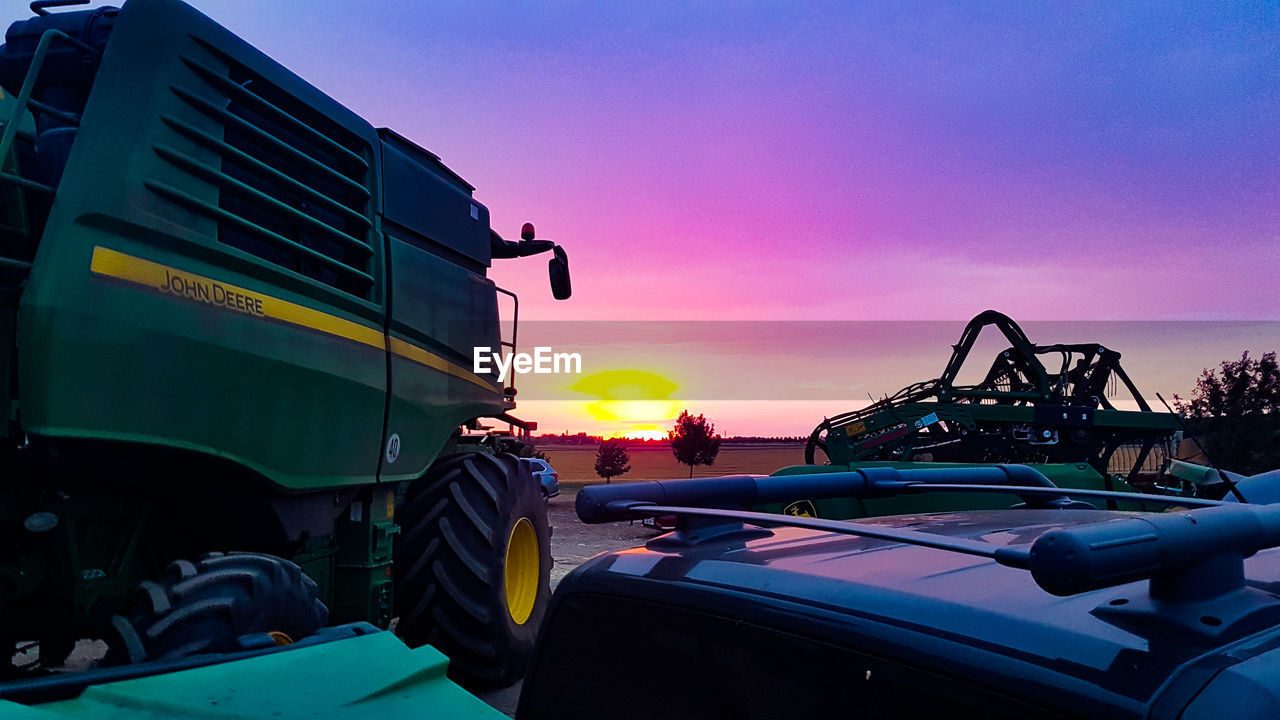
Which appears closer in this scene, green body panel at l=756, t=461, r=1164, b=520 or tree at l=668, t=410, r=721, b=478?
green body panel at l=756, t=461, r=1164, b=520

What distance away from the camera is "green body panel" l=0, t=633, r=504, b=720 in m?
2.09

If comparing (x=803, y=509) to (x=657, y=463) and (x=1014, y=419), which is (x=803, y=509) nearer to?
(x=1014, y=419)

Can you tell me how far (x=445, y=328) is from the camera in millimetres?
5875

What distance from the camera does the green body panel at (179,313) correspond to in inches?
123

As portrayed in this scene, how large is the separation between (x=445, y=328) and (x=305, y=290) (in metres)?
1.54

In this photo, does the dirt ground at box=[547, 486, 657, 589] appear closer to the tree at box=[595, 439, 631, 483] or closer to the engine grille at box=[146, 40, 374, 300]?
the engine grille at box=[146, 40, 374, 300]

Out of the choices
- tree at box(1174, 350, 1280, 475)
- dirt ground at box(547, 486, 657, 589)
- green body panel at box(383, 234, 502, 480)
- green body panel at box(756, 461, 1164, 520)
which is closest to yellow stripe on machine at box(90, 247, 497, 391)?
green body panel at box(383, 234, 502, 480)

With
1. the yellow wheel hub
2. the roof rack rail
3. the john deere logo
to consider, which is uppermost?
the roof rack rail

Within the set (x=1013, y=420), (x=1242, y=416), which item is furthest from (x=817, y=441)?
(x=1242, y=416)

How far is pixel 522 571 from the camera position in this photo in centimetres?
627

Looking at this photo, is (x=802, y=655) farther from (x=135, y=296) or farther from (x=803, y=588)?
(x=135, y=296)

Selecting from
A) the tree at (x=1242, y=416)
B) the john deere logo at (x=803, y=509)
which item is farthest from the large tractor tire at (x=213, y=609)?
the tree at (x=1242, y=416)

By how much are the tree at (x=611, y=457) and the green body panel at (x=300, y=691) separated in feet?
156

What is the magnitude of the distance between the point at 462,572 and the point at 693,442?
50.7 m
